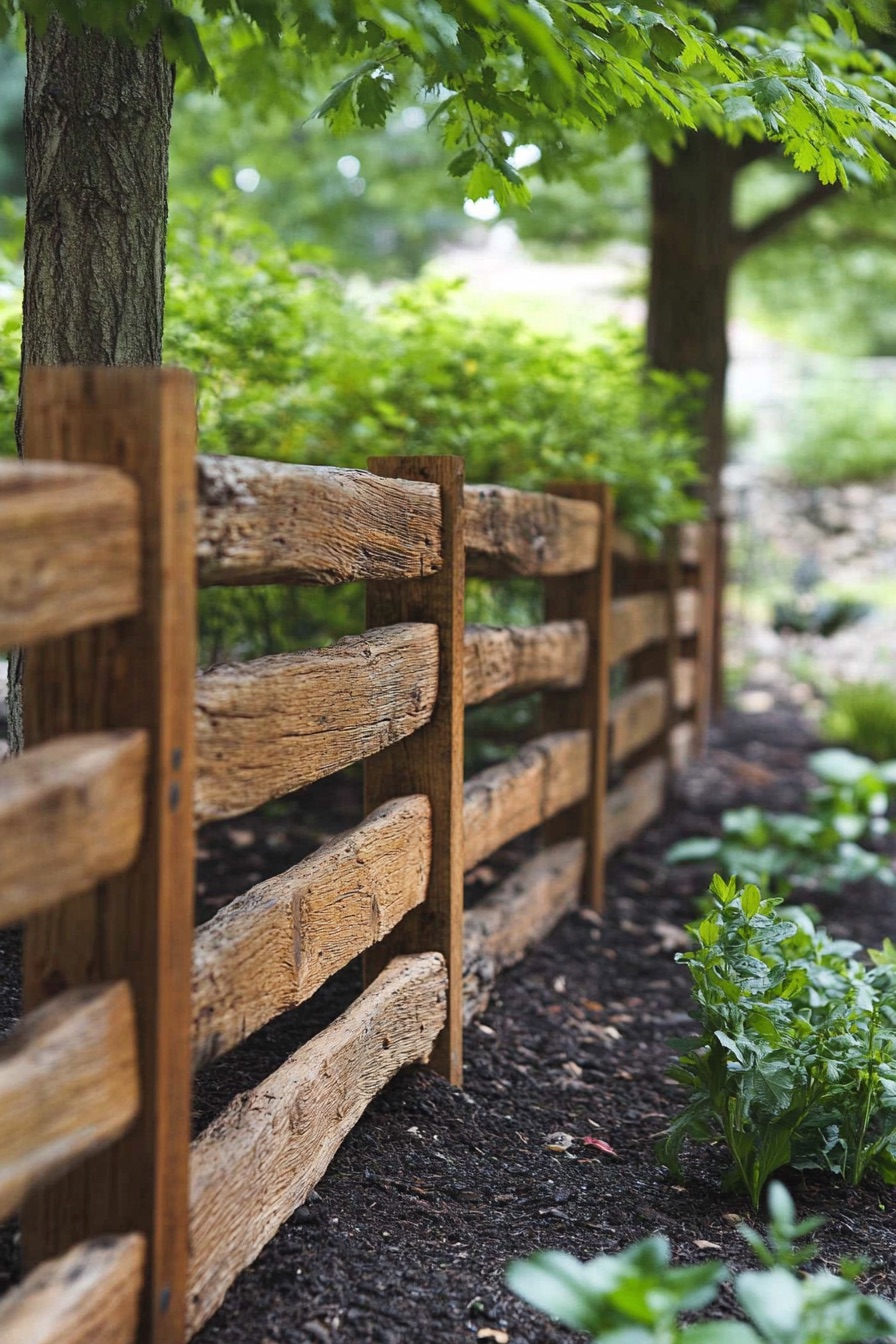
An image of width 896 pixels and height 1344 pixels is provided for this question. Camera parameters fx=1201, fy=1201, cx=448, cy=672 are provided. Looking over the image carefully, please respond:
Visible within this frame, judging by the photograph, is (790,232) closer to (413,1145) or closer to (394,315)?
(394,315)

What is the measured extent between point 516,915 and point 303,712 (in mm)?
1806

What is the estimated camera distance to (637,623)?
5.30 meters

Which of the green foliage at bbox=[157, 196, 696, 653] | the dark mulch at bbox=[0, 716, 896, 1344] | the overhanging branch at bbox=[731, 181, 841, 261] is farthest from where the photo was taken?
the overhanging branch at bbox=[731, 181, 841, 261]

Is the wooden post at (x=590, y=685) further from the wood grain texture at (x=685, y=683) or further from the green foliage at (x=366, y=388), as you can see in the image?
the wood grain texture at (x=685, y=683)

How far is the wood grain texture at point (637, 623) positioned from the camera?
4.89 metres

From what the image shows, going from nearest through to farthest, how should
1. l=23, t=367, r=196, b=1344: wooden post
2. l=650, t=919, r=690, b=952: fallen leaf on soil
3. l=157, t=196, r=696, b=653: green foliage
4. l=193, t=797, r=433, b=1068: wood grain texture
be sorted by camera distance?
l=23, t=367, r=196, b=1344: wooden post, l=193, t=797, r=433, b=1068: wood grain texture, l=157, t=196, r=696, b=653: green foliage, l=650, t=919, r=690, b=952: fallen leaf on soil

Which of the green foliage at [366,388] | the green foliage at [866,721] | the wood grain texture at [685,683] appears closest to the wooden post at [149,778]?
the green foliage at [366,388]

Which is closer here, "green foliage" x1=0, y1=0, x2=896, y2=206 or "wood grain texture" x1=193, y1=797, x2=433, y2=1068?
"wood grain texture" x1=193, y1=797, x2=433, y2=1068

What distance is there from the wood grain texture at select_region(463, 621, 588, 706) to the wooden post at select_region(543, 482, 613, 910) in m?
0.05

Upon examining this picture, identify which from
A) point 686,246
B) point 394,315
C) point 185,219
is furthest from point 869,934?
point 686,246

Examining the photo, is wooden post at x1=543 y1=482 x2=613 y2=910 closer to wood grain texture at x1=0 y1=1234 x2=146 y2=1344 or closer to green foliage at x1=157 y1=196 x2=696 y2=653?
green foliage at x1=157 y1=196 x2=696 y2=653

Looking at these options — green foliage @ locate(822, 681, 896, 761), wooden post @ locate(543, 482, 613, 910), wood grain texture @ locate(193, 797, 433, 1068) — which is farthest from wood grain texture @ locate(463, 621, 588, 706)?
green foliage @ locate(822, 681, 896, 761)

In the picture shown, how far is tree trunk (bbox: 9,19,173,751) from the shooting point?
233 cm

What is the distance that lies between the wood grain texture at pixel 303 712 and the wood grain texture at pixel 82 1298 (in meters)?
0.58
